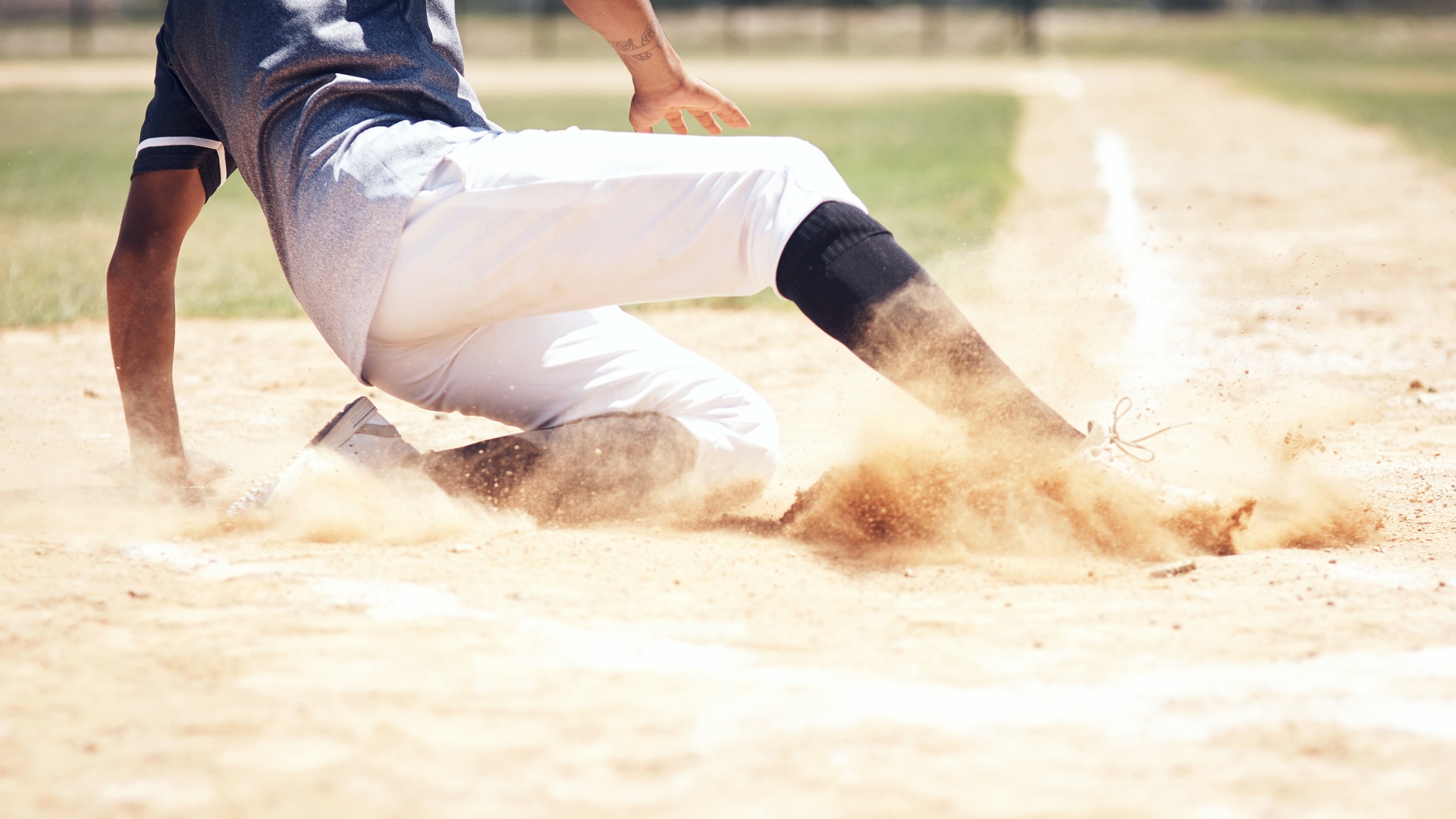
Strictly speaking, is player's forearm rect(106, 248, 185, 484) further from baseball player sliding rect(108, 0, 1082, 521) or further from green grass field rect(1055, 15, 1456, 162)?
green grass field rect(1055, 15, 1456, 162)

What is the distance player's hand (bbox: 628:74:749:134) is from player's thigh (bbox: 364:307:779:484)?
0.46m

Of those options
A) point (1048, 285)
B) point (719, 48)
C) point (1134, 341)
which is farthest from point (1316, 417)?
point (719, 48)

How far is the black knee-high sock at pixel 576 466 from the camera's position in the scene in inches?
103

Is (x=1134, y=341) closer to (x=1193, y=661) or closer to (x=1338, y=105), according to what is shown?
(x=1193, y=661)

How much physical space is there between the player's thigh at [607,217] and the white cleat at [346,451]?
48 centimetres

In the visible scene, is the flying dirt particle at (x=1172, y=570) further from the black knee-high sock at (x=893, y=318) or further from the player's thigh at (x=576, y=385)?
the player's thigh at (x=576, y=385)

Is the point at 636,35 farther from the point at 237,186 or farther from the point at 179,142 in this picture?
the point at 237,186

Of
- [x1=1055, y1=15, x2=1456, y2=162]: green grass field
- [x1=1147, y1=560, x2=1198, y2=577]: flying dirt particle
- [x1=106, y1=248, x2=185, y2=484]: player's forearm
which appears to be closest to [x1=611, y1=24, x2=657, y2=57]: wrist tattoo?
[x1=106, y1=248, x2=185, y2=484]: player's forearm

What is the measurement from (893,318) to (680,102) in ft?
2.82

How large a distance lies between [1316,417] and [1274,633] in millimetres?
→ 1391

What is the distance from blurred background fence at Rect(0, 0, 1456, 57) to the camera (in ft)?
104

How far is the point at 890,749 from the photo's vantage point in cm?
163

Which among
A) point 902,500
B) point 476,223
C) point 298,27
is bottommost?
point 902,500

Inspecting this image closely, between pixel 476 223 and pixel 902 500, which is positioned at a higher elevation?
pixel 476 223
